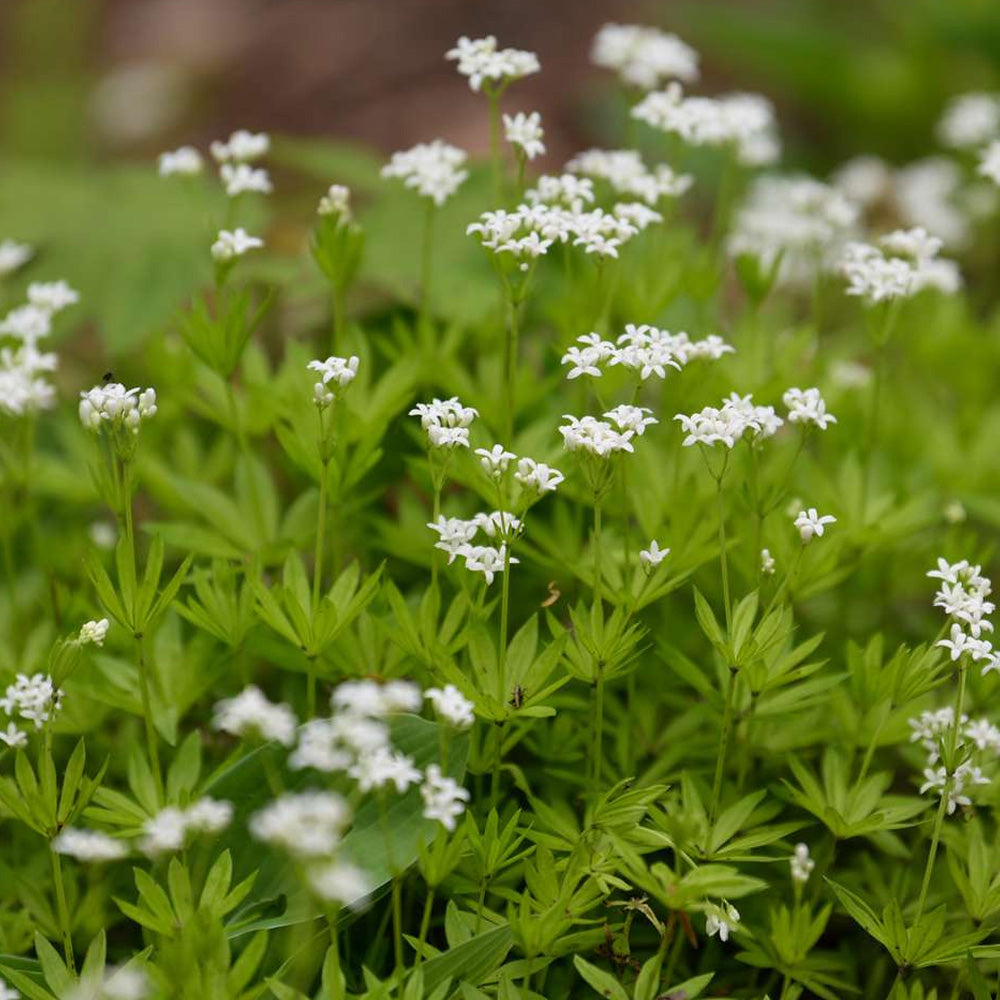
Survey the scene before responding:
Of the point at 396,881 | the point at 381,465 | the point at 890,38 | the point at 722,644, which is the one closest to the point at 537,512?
the point at 381,465

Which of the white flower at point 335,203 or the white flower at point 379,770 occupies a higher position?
the white flower at point 335,203

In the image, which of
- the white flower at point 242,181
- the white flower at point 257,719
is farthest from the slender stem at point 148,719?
the white flower at point 242,181

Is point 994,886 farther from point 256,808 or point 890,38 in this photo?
point 890,38

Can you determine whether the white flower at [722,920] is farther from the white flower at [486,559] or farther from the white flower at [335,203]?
the white flower at [335,203]

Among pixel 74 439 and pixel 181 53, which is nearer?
pixel 74 439

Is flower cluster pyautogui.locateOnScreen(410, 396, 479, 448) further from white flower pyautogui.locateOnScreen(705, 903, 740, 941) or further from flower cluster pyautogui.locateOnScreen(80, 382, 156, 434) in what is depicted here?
white flower pyautogui.locateOnScreen(705, 903, 740, 941)

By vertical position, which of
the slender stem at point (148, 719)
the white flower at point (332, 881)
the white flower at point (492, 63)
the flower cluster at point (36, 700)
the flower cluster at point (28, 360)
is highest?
the white flower at point (492, 63)
